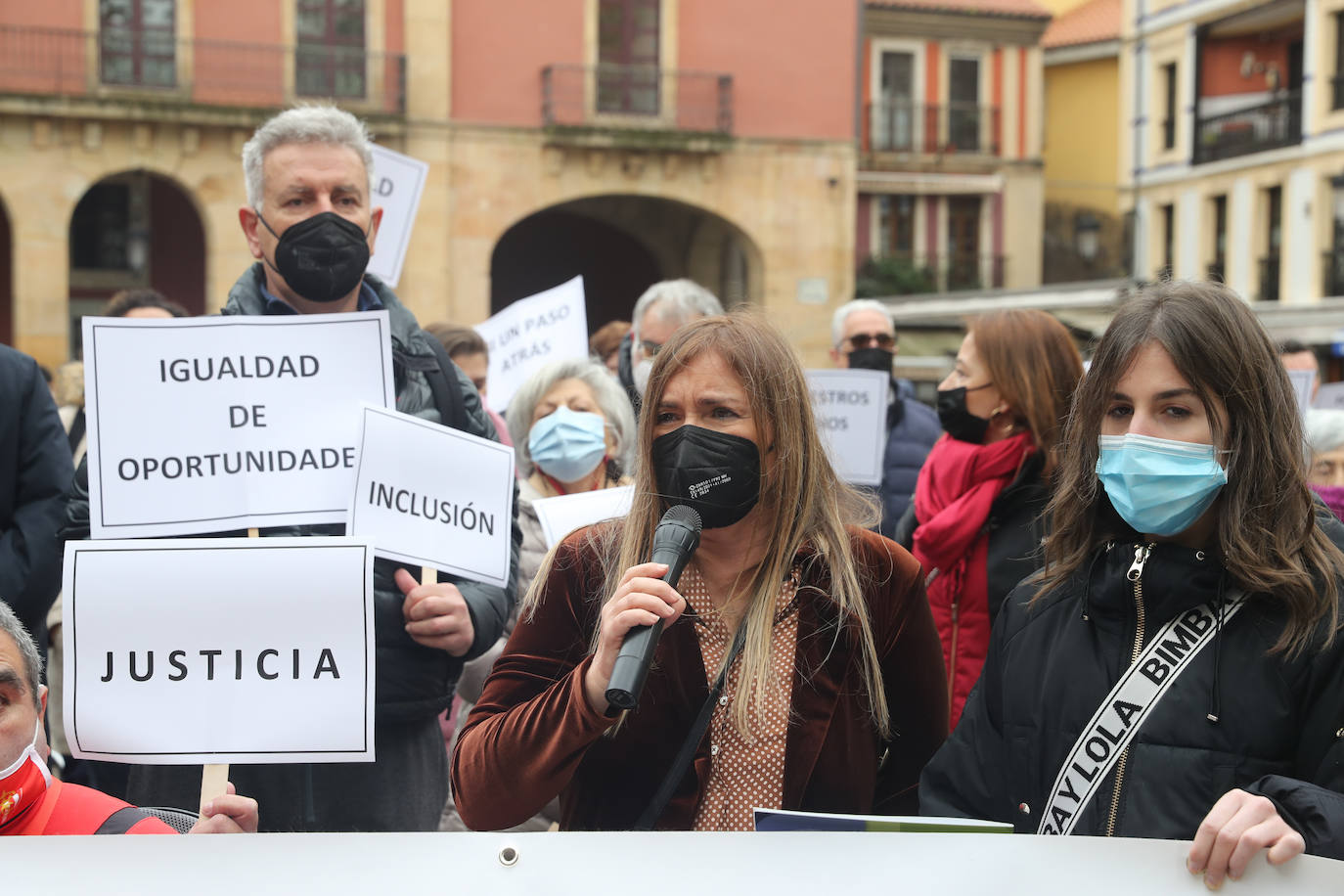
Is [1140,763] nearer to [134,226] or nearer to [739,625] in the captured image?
[739,625]

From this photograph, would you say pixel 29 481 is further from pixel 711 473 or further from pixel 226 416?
pixel 711 473

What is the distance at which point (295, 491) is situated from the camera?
10.2 ft

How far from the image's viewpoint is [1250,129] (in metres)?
31.0

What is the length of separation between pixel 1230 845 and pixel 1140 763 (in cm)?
30

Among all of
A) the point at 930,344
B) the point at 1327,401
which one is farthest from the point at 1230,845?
the point at 930,344

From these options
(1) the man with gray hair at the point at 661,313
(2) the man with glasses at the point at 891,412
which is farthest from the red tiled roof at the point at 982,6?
(1) the man with gray hair at the point at 661,313

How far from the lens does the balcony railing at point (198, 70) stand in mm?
21703

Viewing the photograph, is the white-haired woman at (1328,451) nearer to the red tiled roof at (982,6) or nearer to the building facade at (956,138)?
the building facade at (956,138)

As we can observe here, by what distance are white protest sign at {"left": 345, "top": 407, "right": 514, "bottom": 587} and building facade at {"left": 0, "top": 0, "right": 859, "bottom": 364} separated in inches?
745

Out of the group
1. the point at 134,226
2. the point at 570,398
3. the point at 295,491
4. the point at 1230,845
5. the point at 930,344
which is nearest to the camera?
the point at 1230,845

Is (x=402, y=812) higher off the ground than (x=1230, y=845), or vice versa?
(x=1230, y=845)

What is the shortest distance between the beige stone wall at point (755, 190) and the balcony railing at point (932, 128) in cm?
1191

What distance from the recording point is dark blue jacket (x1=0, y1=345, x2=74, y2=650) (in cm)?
352

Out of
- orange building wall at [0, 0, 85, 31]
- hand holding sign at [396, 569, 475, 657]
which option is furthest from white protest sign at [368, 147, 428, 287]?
orange building wall at [0, 0, 85, 31]
